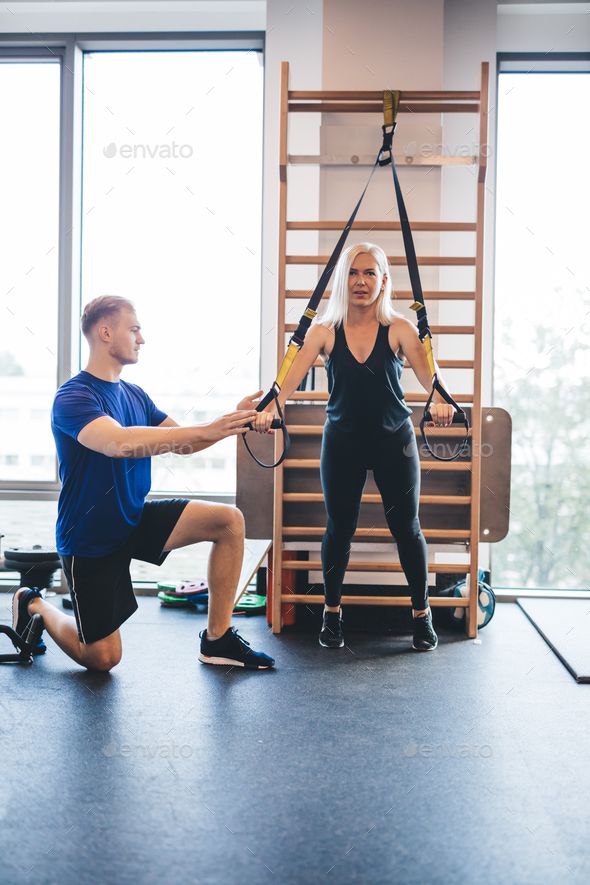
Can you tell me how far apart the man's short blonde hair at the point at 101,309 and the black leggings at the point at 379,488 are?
36.8 inches

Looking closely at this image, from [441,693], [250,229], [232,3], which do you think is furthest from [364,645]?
[232,3]

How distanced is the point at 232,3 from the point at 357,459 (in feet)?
8.29

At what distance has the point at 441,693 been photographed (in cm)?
273

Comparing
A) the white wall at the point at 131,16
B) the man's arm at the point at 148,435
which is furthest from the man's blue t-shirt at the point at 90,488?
the white wall at the point at 131,16

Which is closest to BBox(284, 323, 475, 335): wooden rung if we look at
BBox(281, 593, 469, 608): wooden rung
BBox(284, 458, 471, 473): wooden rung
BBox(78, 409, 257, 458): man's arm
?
BBox(284, 458, 471, 473): wooden rung

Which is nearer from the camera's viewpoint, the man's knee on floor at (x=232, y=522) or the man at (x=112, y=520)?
the man at (x=112, y=520)

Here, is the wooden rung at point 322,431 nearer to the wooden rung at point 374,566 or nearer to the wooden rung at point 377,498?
the wooden rung at point 377,498

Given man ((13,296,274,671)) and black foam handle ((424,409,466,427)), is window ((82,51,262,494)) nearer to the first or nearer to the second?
man ((13,296,274,671))

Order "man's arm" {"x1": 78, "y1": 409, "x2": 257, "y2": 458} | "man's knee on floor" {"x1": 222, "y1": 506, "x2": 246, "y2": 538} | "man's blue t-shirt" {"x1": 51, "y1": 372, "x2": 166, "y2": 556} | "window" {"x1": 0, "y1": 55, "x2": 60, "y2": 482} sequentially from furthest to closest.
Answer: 1. "window" {"x1": 0, "y1": 55, "x2": 60, "y2": 482}
2. "man's knee on floor" {"x1": 222, "y1": 506, "x2": 246, "y2": 538}
3. "man's blue t-shirt" {"x1": 51, "y1": 372, "x2": 166, "y2": 556}
4. "man's arm" {"x1": 78, "y1": 409, "x2": 257, "y2": 458}

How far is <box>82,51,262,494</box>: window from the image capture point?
4305mm

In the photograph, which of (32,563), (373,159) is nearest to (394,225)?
(373,159)

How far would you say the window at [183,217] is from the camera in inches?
169

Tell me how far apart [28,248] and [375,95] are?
6.80ft

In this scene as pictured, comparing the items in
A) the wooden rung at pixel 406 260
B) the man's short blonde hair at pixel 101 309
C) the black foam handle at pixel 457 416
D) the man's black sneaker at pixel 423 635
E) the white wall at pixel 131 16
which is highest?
the white wall at pixel 131 16
